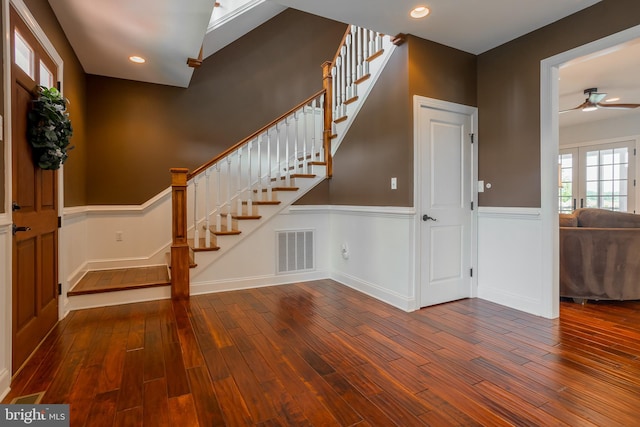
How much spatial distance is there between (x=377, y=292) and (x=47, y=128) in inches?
125

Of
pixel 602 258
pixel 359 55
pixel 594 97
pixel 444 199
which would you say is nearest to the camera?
pixel 602 258

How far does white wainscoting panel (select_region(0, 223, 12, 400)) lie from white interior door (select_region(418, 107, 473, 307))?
306cm

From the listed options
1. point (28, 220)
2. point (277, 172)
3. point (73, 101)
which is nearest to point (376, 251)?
point (277, 172)

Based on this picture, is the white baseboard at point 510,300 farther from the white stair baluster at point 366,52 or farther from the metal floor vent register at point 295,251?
the white stair baluster at point 366,52

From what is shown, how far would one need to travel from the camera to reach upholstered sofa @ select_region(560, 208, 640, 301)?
321cm

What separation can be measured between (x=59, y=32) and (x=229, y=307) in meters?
2.93

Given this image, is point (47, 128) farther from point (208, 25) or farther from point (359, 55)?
point (359, 55)

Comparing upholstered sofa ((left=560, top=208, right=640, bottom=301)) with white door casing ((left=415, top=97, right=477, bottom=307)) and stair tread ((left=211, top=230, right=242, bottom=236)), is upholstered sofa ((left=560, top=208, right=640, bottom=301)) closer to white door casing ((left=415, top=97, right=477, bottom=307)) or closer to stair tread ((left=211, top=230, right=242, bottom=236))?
white door casing ((left=415, top=97, right=477, bottom=307))

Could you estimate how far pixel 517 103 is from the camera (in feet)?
10.2

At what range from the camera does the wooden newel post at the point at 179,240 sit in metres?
3.43

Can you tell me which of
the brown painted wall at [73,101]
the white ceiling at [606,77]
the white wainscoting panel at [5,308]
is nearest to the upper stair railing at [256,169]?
the brown painted wall at [73,101]

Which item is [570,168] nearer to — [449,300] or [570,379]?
[449,300]

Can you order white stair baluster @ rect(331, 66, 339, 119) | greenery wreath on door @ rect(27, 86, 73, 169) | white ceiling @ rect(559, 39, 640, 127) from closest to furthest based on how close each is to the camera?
greenery wreath on door @ rect(27, 86, 73, 169), white ceiling @ rect(559, 39, 640, 127), white stair baluster @ rect(331, 66, 339, 119)

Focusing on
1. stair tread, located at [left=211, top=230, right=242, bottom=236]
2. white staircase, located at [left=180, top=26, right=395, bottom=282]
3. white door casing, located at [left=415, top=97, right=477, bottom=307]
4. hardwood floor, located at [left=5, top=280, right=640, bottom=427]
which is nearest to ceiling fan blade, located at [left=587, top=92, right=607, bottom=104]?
white door casing, located at [left=415, top=97, right=477, bottom=307]
